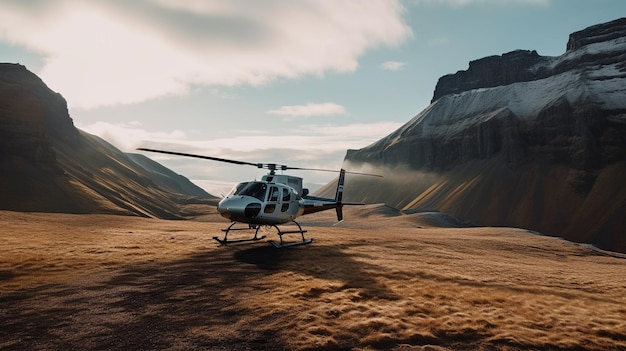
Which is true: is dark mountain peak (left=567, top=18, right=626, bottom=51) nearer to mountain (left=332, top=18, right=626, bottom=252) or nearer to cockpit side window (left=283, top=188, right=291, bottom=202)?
mountain (left=332, top=18, right=626, bottom=252)

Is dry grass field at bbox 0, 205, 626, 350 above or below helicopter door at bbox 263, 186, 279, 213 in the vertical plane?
below

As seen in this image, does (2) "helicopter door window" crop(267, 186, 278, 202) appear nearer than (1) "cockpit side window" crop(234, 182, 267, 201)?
No

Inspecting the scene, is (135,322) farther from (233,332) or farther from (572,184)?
(572,184)

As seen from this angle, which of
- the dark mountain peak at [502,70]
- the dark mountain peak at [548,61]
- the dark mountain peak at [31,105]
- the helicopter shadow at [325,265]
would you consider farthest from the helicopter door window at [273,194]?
the dark mountain peak at [502,70]

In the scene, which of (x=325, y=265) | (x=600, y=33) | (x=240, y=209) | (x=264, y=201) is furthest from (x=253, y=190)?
(x=600, y=33)

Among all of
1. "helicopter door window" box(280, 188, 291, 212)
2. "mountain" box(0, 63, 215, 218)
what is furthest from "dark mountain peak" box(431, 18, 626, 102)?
"helicopter door window" box(280, 188, 291, 212)

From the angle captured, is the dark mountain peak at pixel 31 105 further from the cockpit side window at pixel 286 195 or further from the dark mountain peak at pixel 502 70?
the dark mountain peak at pixel 502 70

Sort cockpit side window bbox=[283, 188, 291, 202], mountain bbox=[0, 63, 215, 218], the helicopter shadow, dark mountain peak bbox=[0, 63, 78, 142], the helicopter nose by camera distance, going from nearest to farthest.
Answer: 1. the helicopter shadow
2. the helicopter nose
3. cockpit side window bbox=[283, 188, 291, 202]
4. mountain bbox=[0, 63, 215, 218]
5. dark mountain peak bbox=[0, 63, 78, 142]

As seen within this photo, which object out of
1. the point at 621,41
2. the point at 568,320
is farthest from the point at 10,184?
the point at 621,41
